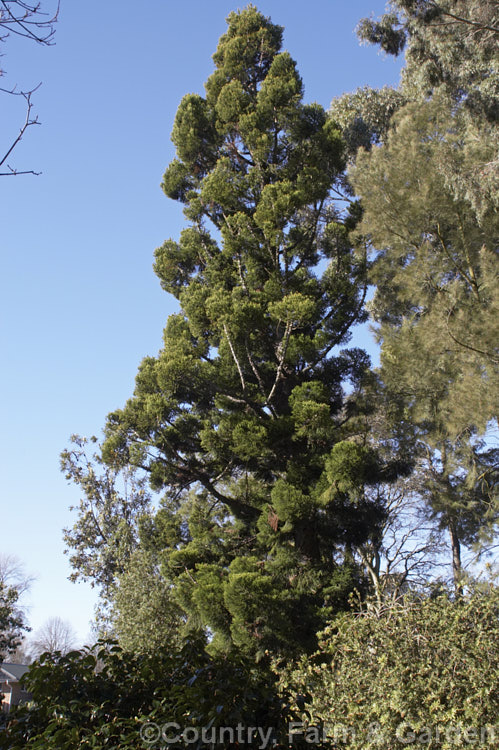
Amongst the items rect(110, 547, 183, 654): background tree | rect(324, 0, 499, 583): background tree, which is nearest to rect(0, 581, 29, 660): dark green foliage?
rect(110, 547, 183, 654): background tree

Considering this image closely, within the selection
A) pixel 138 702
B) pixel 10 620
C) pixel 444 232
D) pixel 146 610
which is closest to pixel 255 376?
pixel 444 232

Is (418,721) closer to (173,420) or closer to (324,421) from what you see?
(324,421)

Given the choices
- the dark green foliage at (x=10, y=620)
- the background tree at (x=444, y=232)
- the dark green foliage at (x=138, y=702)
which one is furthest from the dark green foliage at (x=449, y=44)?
the dark green foliage at (x=10, y=620)

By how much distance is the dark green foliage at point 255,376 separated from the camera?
11.1 metres

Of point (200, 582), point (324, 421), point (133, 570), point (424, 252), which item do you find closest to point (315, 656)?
point (200, 582)

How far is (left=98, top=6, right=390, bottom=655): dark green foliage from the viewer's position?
11125 mm

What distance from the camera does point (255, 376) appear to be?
1345 centimetres

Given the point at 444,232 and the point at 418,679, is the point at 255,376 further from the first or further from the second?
the point at 418,679

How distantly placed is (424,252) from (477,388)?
2732mm

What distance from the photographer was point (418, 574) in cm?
1791

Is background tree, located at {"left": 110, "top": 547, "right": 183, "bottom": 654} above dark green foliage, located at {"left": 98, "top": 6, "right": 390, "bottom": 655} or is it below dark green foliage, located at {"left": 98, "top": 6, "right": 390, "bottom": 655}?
below

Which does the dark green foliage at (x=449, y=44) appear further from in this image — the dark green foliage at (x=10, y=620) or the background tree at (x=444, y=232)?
the dark green foliage at (x=10, y=620)

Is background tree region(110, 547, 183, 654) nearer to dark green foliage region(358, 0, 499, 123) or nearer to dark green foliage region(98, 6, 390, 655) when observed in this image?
dark green foliage region(98, 6, 390, 655)

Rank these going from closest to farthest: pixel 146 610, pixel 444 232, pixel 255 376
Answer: pixel 444 232, pixel 255 376, pixel 146 610
